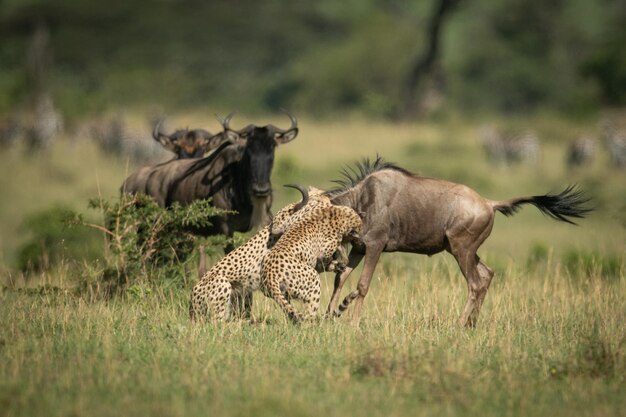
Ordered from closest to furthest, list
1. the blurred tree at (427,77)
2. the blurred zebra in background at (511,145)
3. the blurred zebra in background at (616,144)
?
1. the blurred zebra in background at (616,144)
2. the blurred zebra in background at (511,145)
3. the blurred tree at (427,77)

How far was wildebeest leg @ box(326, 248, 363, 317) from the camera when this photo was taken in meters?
8.41

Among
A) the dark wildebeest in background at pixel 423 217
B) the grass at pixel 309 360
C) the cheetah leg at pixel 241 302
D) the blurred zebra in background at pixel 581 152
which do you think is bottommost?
the grass at pixel 309 360

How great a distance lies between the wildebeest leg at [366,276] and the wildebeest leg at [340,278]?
18 cm

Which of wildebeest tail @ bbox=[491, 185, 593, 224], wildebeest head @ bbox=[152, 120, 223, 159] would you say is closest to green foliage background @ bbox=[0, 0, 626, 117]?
wildebeest head @ bbox=[152, 120, 223, 159]

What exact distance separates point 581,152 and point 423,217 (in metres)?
19.0

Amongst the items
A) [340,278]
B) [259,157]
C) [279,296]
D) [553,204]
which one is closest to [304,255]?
[279,296]

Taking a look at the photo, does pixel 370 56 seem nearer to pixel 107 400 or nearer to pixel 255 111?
pixel 255 111

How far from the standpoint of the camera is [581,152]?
1035 inches

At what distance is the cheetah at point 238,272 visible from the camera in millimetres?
8000

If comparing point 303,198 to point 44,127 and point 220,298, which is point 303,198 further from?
point 44,127

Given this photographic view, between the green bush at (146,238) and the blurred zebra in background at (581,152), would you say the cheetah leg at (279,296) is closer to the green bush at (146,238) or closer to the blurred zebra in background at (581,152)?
the green bush at (146,238)

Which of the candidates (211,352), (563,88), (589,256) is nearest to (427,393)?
(211,352)

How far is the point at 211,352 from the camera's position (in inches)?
273

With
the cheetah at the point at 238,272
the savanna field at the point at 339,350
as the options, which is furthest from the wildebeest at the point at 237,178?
the cheetah at the point at 238,272
